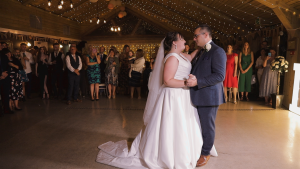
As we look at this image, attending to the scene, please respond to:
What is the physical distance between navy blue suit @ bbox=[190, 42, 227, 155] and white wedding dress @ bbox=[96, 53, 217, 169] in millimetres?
83

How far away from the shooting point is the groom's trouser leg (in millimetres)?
2426

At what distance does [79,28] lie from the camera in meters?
13.9

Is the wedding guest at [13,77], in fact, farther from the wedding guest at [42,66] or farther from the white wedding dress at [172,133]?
the white wedding dress at [172,133]

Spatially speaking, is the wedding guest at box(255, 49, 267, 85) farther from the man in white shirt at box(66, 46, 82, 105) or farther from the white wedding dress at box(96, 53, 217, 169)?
the man in white shirt at box(66, 46, 82, 105)

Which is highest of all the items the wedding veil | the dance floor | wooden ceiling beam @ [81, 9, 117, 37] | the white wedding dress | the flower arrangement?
wooden ceiling beam @ [81, 9, 117, 37]

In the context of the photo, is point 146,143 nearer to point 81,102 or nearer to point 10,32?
point 81,102

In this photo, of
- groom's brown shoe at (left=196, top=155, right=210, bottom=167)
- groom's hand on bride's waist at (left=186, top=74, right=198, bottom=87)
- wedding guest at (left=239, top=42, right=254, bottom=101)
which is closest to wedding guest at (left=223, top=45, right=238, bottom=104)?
wedding guest at (left=239, top=42, right=254, bottom=101)

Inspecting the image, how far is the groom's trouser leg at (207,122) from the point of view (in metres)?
2.43

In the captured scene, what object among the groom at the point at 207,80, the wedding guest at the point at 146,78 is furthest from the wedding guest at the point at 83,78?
the groom at the point at 207,80

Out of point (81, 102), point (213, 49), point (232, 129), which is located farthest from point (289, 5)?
point (81, 102)

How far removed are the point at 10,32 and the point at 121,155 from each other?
7554 mm

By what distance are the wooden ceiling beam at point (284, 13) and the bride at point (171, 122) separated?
3.60 metres

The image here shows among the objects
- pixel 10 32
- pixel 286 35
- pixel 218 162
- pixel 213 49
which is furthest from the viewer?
pixel 10 32

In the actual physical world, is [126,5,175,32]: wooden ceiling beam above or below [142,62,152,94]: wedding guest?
above
